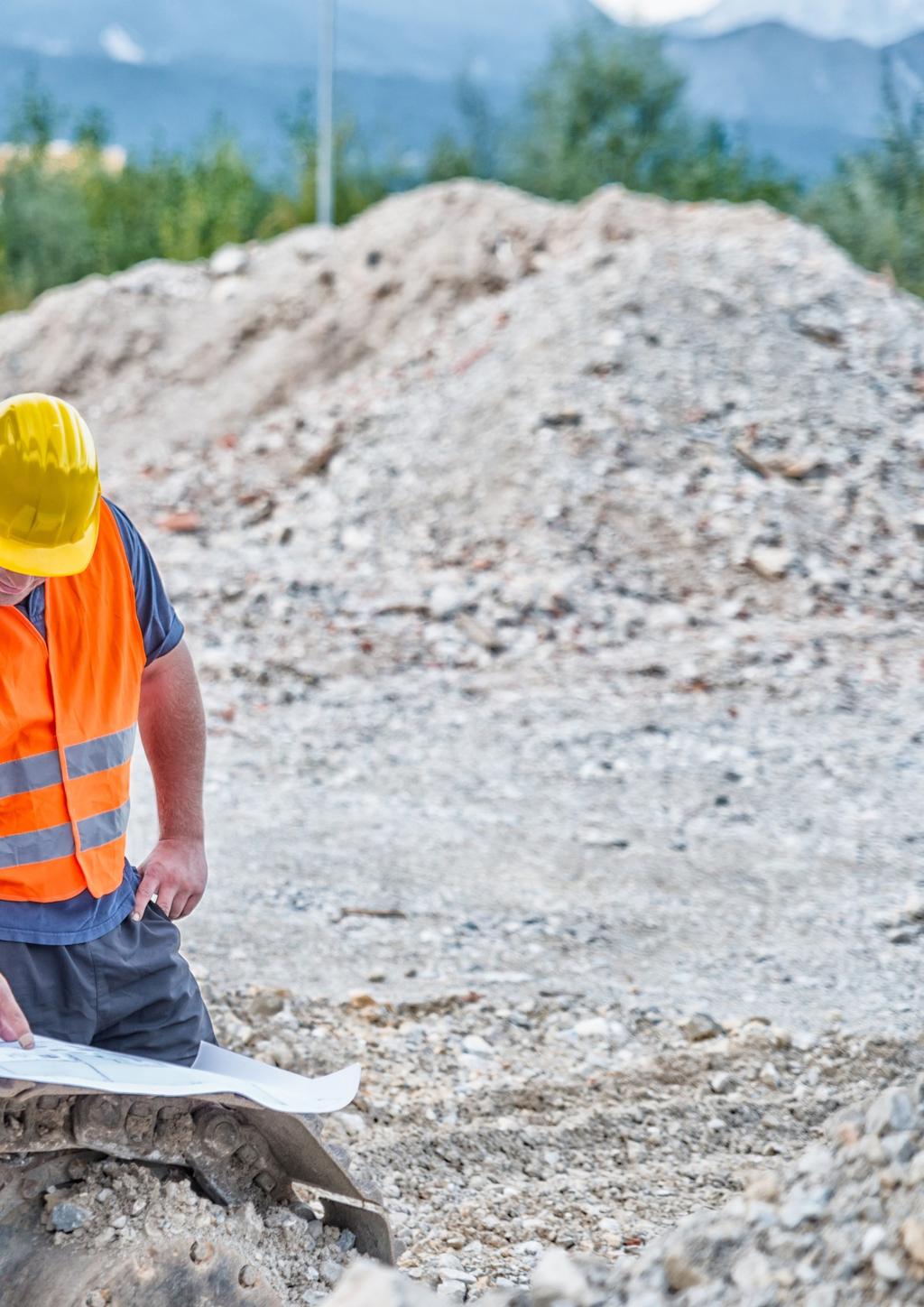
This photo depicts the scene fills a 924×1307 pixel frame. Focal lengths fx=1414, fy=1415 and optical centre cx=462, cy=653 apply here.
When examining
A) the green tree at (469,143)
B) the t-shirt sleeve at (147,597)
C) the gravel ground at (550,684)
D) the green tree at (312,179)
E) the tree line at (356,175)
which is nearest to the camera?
the t-shirt sleeve at (147,597)

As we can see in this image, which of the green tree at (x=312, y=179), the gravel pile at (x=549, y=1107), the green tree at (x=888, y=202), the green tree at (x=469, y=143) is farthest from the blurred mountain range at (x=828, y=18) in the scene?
the gravel pile at (x=549, y=1107)

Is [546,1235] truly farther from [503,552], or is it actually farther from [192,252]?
[192,252]

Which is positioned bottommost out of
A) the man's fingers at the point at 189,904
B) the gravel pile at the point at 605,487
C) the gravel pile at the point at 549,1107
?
the gravel pile at the point at 605,487

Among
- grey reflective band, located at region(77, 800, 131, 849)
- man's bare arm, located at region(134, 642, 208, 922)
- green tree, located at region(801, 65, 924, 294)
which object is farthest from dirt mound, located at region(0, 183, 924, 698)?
grey reflective band, located at region(77, 800, 131, 849)

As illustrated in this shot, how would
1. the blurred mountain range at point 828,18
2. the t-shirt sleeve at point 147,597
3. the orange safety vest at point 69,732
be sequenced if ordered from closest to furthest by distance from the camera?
the orange safety vest at point 69,732, the t-shirt sleeve at point 147,597, the blurred mountain range at point 828,18

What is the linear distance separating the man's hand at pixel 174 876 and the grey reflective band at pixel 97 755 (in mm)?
223

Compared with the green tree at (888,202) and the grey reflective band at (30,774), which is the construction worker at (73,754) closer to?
the grey reflective band at (30,774)

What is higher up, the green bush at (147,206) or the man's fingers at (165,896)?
the man's fingers at (165,896)

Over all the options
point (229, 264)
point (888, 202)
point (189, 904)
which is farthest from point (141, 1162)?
point (888, 202)

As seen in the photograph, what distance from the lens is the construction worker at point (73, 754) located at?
75.8 inches

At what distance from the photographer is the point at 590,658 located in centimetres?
715

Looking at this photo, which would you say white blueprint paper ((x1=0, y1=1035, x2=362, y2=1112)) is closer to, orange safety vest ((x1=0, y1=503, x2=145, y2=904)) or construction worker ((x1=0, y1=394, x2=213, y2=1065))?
construction worker ((x1=0, y1=394, x2=213, y2=1065))

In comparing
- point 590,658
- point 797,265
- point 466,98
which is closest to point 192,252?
point 466,98

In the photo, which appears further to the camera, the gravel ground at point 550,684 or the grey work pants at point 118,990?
the gravel ground at point 550,684
